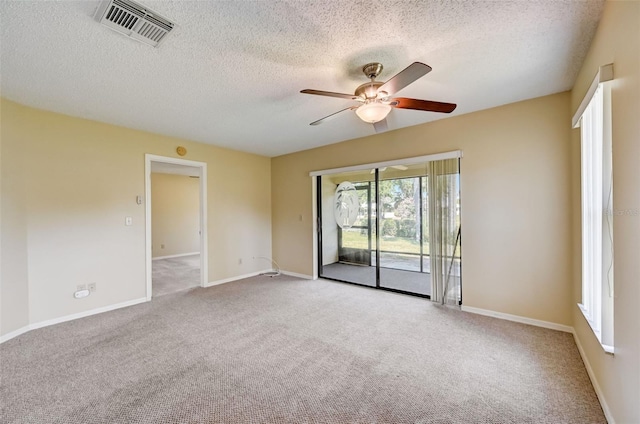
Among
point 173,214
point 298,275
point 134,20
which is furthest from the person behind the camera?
point 173,214

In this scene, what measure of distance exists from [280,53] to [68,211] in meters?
3.25

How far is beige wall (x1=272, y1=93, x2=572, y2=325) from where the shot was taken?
276cm

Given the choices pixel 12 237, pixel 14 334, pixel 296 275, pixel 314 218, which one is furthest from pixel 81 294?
pixel 314 218

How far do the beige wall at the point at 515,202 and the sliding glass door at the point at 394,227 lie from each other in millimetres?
193

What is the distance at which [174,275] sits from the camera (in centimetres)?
542

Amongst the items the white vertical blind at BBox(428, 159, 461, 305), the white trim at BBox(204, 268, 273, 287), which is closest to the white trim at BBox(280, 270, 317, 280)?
the white trim at BBox(204, 268, 273, 287)

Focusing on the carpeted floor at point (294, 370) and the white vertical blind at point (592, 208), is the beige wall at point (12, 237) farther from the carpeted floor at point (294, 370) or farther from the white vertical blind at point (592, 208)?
the white vertical blind at point (592, 208)

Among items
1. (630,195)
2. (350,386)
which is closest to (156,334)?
(350,386)

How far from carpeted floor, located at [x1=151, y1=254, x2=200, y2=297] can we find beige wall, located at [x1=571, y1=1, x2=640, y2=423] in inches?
196

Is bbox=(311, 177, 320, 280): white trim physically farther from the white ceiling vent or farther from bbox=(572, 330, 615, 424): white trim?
bbox=(572, 330, 615, 424): white trim

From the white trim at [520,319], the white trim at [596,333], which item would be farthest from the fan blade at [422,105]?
the white trim at [520,319]

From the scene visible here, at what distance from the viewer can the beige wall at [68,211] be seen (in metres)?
2.80

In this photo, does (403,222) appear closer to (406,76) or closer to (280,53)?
(406,76)

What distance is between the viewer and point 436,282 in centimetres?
360
